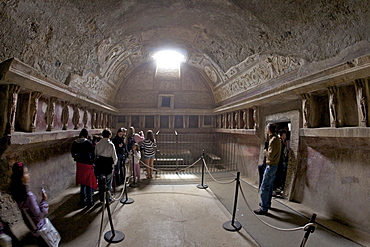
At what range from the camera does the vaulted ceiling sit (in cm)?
341

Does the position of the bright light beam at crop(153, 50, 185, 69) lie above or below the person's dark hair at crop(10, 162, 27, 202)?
above

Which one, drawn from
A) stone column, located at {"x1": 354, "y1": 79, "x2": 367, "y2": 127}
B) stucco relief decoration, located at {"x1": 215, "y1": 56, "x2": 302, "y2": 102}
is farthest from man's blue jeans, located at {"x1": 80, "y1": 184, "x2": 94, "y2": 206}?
stucco relief decoration, located at {"x1": 215, "y1": 56, "x2": 302, "y2": 102}

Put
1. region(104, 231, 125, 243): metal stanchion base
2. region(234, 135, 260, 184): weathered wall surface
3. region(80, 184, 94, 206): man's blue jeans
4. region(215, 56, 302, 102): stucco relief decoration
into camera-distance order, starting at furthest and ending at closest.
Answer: region(234, 135, 260, 184): weathered wall surface < region(215, 56, 302, 102): stucco relief decoration < region(80, 184, 94, 206): man's blue jeans < region(104, 231, 125, 243): metal stanchion base

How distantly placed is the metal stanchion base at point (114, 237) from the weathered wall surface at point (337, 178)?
14.4ft

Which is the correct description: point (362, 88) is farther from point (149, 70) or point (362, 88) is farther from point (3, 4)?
point (149, 70)

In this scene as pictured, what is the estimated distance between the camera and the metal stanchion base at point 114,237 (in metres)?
3.34

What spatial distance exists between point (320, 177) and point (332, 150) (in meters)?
0.72

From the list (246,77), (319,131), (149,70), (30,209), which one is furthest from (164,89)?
(30,209)

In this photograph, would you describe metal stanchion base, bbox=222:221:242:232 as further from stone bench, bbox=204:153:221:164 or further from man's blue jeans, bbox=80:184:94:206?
stone bench, bbox=204:153:221:164

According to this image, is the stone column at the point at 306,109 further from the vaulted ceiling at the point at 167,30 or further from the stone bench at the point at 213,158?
the stone bench at the point at 213,158

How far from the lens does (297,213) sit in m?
4.48

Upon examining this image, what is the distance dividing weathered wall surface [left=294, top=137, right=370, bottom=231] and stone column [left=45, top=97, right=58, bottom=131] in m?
6.51

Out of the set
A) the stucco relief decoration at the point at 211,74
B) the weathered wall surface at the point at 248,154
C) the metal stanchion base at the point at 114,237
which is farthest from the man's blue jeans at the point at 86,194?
the stucco relief decoration at the point at 211,74

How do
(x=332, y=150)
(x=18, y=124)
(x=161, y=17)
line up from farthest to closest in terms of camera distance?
(x=161, y=17), (x=332, y=150), (x=18, y=124)
